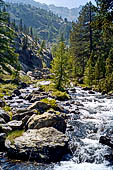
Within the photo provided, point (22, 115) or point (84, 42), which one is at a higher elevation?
point (84, 42)

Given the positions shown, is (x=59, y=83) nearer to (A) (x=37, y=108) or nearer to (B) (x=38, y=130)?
(A) (x=37, y=108)

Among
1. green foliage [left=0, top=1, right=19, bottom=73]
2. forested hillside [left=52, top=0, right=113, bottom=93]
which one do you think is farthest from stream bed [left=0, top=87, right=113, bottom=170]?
forested hillside [left=52, top=0, right=113, bottom=93]

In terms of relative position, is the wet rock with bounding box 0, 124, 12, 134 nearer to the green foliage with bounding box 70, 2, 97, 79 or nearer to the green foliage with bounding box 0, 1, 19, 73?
the green foliage with bounding box 0, 1, 19, 73

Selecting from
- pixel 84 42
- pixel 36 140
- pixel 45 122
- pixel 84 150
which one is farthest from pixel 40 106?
pixel 84 42

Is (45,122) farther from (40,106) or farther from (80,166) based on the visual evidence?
(40,106)

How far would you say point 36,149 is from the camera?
998 centimetres

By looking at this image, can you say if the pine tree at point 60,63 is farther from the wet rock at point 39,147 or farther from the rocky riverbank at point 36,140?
the wet rock at point 39,147

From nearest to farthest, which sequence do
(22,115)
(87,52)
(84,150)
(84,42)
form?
(84,150), (22,115), (87,52), (84,42)

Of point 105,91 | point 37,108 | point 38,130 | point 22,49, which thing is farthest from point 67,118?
point 22,49

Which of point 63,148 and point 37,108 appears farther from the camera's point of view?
point 37,108

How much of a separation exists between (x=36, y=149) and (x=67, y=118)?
7.78 metres

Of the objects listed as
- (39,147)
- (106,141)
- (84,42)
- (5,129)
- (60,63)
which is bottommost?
(106,141)

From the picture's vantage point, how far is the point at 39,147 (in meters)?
10.0

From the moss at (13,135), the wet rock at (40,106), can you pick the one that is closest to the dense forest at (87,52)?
the wet rock at (40,106)
